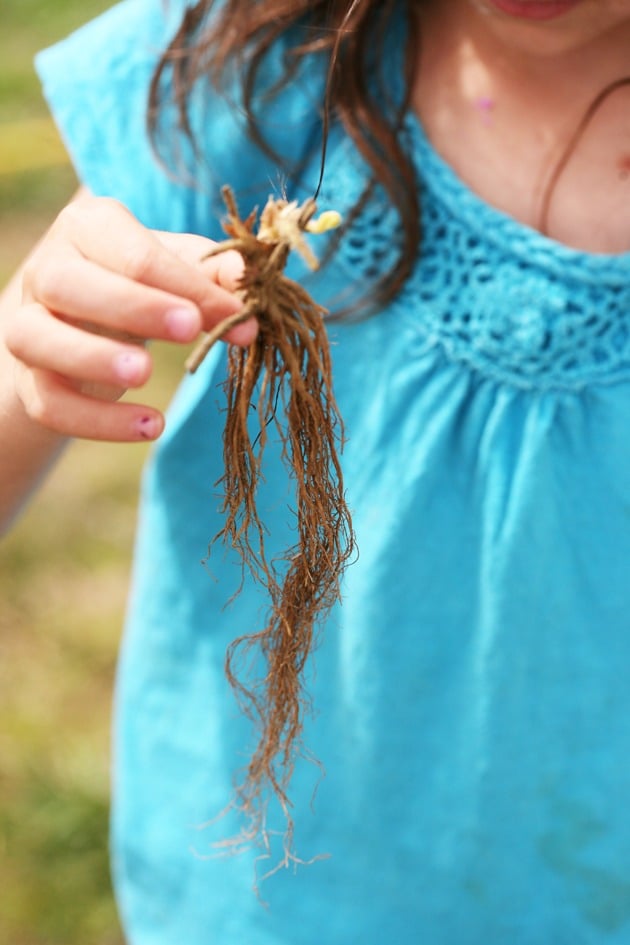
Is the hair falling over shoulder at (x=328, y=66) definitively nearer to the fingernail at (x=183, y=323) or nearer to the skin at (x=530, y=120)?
the skin at (x=530, y=120)

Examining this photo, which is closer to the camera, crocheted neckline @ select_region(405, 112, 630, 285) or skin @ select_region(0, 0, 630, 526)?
skin @ select_region(0, 0, 630, 526)

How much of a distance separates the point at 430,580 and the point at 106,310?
0.55 metres

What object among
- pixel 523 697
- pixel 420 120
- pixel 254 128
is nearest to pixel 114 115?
pixel 254 128

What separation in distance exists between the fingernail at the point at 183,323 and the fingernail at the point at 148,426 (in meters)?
0.06

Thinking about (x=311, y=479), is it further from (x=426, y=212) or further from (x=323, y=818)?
(x=323, y=818)

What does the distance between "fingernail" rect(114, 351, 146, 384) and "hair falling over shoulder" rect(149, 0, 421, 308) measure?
0.48m

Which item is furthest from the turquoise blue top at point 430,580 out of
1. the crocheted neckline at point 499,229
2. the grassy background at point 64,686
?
the grassy background at point 64,686

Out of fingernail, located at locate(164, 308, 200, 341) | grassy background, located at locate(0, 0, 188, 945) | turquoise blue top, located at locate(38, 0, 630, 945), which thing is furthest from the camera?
grassy background, located at locate(0, 0, 188, 945)

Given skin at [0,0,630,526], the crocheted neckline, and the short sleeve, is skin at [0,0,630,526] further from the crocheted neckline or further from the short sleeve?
the short sleeve

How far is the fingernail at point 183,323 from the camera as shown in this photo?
683mm

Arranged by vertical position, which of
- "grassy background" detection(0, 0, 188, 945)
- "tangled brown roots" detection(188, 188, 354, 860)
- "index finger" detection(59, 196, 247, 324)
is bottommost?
"grassy background" detection(0, 0, 188, 945)

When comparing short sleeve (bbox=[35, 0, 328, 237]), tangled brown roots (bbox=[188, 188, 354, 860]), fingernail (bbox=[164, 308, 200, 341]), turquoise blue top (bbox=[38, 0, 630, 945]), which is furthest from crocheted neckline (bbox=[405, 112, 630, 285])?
fingernail (bbox=[164, 308, 200, 341])

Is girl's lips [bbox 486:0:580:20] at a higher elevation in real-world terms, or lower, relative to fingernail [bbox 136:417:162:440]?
higher

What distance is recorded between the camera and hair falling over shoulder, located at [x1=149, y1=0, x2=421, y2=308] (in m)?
1.13
